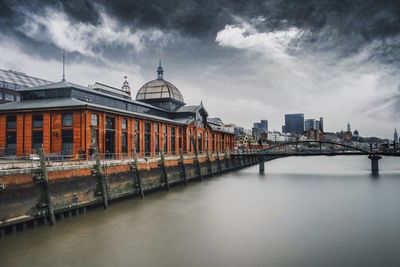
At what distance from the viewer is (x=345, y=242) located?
19.4m

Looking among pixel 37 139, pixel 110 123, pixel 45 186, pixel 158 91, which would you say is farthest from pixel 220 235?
pixel 158 91

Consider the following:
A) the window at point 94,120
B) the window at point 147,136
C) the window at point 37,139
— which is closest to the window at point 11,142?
the window at point 37,139

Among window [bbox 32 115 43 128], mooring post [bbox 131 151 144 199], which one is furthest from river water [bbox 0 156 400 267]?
window [bbox 32 115 43 128]

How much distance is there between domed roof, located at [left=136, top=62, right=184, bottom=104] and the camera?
6900 centimetres

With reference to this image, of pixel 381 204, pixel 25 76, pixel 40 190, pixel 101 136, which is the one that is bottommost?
pixel 381 204

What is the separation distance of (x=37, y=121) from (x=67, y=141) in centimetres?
444

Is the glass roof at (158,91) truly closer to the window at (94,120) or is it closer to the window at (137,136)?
the window at (137,136)

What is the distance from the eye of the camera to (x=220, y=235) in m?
21.1

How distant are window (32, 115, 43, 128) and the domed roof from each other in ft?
112

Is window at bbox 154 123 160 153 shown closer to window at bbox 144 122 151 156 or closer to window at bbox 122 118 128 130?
window at bbox 144 122 151 156

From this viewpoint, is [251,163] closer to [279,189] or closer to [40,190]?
[279,189]

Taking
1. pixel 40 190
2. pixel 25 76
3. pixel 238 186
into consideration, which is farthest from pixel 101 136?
pixel 25 76

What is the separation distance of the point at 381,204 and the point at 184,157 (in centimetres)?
2518

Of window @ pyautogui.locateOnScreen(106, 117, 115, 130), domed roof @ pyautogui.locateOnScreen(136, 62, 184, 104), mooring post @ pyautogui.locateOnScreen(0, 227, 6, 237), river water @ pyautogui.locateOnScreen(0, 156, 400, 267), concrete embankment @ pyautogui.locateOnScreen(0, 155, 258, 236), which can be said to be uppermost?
domed roof @ pyautogui.locateOnScreen(136, 62, 184, 104)
